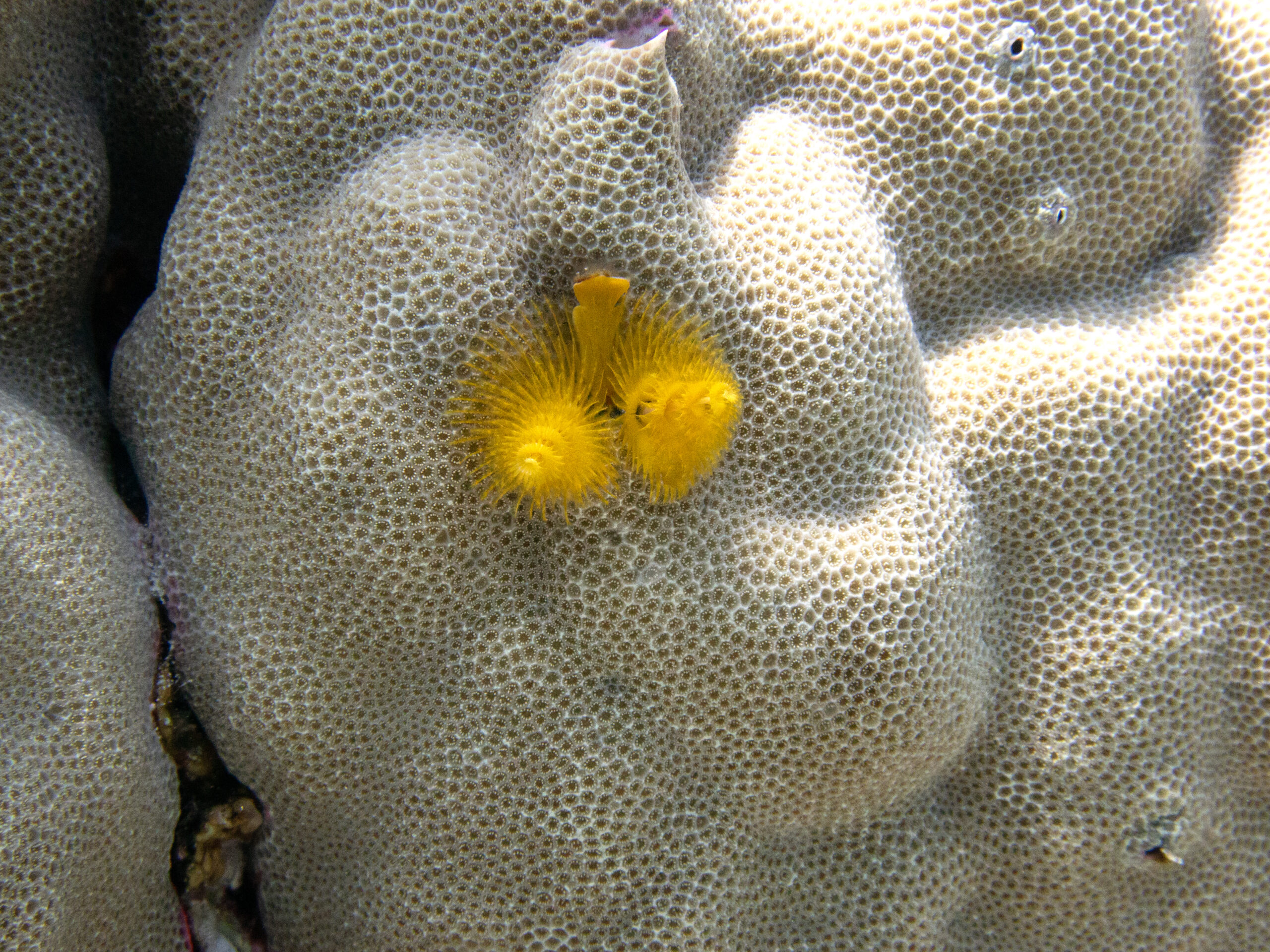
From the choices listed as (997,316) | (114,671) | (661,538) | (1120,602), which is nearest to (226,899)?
(114,671)

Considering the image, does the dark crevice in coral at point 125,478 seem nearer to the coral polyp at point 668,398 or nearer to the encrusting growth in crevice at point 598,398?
the encrusting growth in crevice at point 598,398

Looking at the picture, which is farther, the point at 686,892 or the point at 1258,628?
the point at 1258,628

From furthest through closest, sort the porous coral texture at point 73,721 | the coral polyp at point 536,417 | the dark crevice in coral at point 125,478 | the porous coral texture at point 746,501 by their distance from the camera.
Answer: the dark crevice in coral at point 125,478
the porous coral texture at point 746,501
the coral polyp at point 536,417
the porous coral texture at point 73,721

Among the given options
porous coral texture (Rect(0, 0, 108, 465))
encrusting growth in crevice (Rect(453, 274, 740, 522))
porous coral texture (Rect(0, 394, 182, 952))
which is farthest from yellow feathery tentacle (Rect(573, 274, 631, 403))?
porous coral texture (Rect(0, 0, 108, 465))

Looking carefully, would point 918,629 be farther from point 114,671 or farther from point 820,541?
point 114,671

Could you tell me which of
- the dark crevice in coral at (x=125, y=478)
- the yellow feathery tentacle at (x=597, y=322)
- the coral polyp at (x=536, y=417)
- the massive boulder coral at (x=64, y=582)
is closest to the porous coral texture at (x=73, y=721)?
the massive boulder coral at (x=64, y=582)

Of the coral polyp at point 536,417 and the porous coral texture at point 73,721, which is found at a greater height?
the coral polyp at point 536,417

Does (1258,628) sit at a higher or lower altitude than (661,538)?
lower

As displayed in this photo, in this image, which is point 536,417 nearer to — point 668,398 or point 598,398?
point 598,398
